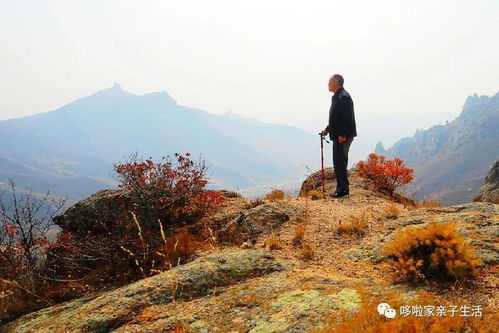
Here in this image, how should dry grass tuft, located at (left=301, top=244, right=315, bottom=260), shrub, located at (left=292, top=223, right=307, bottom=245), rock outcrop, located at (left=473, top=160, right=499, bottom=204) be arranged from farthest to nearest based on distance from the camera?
rock outcrop, located at (left=473, top=160, right=499, bottom=204) < shrub, located at (left=292, top=223, right=307, bottom=245) < dry grass tuft, located at (left=301, top=244, right=315, bottom=260)

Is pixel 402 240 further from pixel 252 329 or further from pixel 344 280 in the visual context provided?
pixel 252 329

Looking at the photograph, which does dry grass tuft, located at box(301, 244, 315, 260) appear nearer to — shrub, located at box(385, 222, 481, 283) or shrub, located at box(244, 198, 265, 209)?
shrub, located at box(385, 222, 481, 283)

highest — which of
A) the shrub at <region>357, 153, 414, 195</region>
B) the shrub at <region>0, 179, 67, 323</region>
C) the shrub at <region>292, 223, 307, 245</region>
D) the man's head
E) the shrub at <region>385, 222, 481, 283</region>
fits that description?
the man's head

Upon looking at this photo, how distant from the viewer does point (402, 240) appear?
5.55 meters

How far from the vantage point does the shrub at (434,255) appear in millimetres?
4852

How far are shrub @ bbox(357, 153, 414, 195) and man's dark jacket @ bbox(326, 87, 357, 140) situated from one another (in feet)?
10.6

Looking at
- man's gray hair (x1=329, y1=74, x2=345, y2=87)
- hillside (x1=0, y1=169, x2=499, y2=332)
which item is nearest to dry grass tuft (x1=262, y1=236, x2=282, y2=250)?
hillside (x1=0, y1=169, x2=499, y2=332)

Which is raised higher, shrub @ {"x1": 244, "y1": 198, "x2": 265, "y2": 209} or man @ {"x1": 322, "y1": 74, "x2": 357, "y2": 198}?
man @ {"x1": 322, "y1": 74, "x2": 357, "y2": 198}

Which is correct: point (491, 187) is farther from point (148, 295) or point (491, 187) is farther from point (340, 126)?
point (148, 295)

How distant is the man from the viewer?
1190cm

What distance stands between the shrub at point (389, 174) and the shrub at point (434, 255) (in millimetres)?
8875

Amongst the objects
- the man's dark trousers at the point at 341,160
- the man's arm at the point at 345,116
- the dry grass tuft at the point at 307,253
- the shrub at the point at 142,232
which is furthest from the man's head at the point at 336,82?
the dry grass tuft at the point at 307,253

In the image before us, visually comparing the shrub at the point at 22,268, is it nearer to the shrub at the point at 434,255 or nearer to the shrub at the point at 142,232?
the shrub at the point at 142,232

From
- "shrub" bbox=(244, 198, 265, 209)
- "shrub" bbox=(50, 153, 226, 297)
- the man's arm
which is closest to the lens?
"shrub" bbox=(50, 153, 226, 297)
